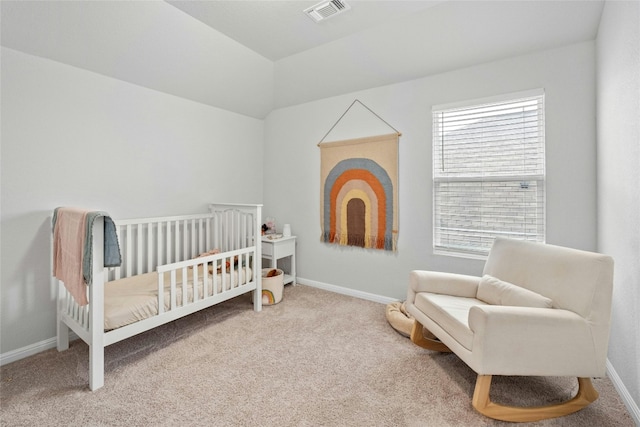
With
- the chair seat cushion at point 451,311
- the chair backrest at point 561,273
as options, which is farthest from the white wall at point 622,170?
the chair seat cushion at point 451,311

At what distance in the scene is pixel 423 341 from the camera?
2.11 m

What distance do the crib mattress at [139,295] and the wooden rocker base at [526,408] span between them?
1936 mm

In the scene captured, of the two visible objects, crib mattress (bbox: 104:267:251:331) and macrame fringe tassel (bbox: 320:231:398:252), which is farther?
macrame fringe tassel (bbox: 320:231:398:252)

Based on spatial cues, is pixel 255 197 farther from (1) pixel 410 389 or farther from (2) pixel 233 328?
(1) pixel 410 389

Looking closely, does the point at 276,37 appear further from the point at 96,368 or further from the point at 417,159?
the point at 96,368

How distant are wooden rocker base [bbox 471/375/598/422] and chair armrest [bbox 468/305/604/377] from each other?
0.12 m

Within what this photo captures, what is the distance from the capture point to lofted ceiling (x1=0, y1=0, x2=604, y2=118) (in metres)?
1.96

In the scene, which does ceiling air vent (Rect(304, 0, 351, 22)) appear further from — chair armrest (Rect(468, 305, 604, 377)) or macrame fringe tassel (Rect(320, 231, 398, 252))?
chair armrest (Rect(468, 305, 604, 377))

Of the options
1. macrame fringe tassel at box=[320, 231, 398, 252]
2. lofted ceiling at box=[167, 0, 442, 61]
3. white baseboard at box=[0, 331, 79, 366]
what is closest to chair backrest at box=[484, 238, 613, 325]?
macrame fringe tassel at box=[320, 231, 398, 252]

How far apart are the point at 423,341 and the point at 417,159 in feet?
5.23

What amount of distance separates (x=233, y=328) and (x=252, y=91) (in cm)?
248

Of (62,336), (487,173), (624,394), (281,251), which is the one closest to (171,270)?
(62,336)

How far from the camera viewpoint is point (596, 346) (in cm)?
143

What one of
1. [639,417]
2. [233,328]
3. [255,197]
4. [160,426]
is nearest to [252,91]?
[255,197]
